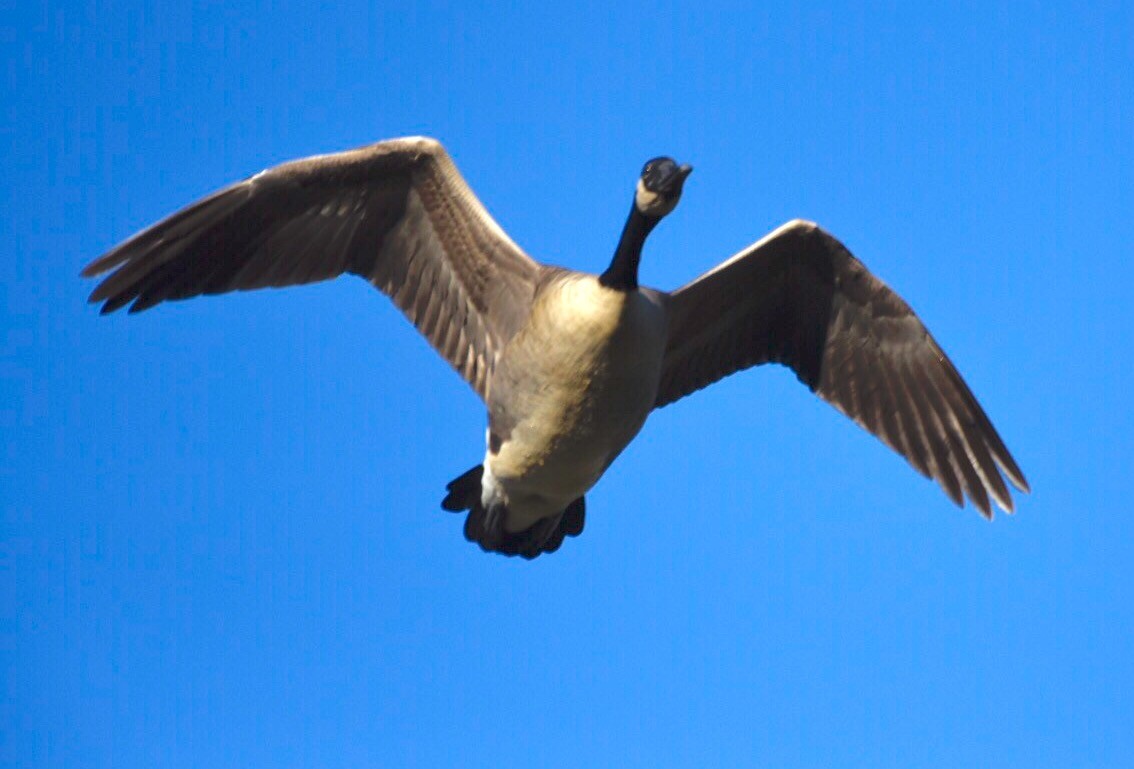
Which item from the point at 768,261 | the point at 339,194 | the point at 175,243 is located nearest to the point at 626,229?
the point at 768,261

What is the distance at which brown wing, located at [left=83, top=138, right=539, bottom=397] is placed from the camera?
10.6 meters

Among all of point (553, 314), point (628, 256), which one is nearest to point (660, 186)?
point (628, 256)

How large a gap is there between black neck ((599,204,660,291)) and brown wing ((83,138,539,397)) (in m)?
0.84

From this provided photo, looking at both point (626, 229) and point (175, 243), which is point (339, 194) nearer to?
point (175, 243)

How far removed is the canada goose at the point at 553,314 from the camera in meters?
9.83

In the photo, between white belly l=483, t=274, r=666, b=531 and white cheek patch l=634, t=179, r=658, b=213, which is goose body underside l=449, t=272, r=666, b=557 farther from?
white cheek patch l=634, t=179, r=658, b=213

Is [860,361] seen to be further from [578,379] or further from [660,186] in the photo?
[578,379]

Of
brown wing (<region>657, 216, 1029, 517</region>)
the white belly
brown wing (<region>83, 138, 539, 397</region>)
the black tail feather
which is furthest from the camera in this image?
brown wing (<region>657, 216, 1029, 517</region>)

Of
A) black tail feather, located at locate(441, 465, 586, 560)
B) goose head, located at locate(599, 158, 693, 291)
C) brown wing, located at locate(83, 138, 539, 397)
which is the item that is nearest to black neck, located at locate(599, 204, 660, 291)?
goose head, located at locate(599, 158, 693, 291)

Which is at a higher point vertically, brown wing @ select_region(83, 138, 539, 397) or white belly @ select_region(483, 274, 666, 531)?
brown wing @ select_region(83, 138, 539, 397)

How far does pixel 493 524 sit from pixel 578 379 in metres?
1.85

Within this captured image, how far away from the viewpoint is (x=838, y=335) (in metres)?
11.5

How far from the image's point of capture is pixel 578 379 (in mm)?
9695

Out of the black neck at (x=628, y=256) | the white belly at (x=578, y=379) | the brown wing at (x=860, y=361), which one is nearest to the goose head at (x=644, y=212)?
the black neck at (x=628, y=256)
